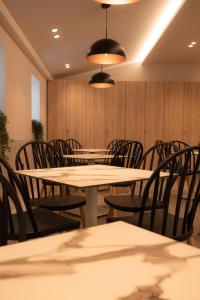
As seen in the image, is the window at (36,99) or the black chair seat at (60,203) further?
the window at (36,99)

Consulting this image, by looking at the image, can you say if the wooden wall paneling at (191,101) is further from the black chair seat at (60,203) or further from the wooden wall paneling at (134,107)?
the black chair seat at (60,203)

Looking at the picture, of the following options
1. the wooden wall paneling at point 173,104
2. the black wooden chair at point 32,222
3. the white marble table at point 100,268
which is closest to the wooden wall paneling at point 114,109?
the wooden wall paneling at point 173,104

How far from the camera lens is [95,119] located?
8.27 m

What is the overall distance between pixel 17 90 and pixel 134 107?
369 cm

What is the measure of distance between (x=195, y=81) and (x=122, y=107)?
6.93 feet

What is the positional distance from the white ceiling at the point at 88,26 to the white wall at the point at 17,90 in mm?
333

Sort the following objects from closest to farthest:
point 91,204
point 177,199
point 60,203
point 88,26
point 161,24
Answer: point 177,199
point 91,204
point 60,203
point 88,26
point 161,24

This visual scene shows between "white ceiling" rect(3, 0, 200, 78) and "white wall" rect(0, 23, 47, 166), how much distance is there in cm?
33

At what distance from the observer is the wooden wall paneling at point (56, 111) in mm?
8250

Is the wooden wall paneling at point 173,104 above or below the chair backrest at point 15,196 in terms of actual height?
above

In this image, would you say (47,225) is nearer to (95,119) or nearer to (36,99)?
(36,99)

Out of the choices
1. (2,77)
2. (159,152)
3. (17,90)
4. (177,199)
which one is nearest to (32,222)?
(177,199)

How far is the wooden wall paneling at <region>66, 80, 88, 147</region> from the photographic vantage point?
824 centimetres

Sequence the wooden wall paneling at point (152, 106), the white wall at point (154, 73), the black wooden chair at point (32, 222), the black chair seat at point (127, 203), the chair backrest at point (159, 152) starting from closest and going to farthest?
the black wooden chair at point (32, 222) → the black chair seat at point (127, 203) → the chair backrest at point (159, 152) → the wooden wall paneling at point (152, 106) → the white wall at point (154, 73)
